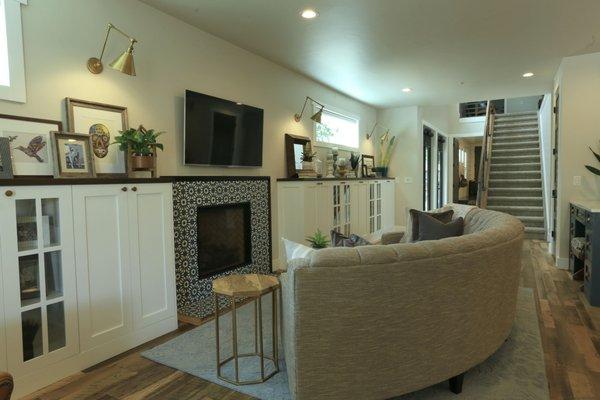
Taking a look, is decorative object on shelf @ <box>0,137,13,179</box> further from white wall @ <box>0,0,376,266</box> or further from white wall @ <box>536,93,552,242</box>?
white wall @ <box>536,93,552,242</box>

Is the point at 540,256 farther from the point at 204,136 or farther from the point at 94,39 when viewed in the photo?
the point at 94,39

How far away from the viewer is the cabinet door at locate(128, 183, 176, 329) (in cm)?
252

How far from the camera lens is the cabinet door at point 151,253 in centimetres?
252

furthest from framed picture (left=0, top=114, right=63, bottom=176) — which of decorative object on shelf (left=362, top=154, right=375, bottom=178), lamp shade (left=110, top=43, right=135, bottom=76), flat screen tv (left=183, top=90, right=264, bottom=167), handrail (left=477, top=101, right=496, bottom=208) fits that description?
handrail (left=477, top=101, right=496, bottom=208)

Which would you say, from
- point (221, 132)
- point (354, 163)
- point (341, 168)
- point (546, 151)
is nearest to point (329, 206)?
point (341, 168)

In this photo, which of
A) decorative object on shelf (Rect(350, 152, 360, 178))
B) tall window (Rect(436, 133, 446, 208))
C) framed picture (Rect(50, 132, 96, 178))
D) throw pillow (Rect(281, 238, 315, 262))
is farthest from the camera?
tall window (Rect(436, 133, 446, 208))

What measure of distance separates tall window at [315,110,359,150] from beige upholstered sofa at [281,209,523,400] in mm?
3876

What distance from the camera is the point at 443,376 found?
1785mm

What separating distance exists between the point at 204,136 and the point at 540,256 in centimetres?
477

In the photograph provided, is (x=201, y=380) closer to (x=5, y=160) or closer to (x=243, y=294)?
(x=243, y=294)

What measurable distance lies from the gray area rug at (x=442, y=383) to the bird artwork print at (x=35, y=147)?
142cm

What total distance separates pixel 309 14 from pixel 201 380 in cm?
281

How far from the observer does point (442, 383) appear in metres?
2.05

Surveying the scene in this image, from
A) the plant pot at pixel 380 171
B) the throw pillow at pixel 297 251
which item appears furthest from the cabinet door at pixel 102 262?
the plant pot at pixel 380 171
